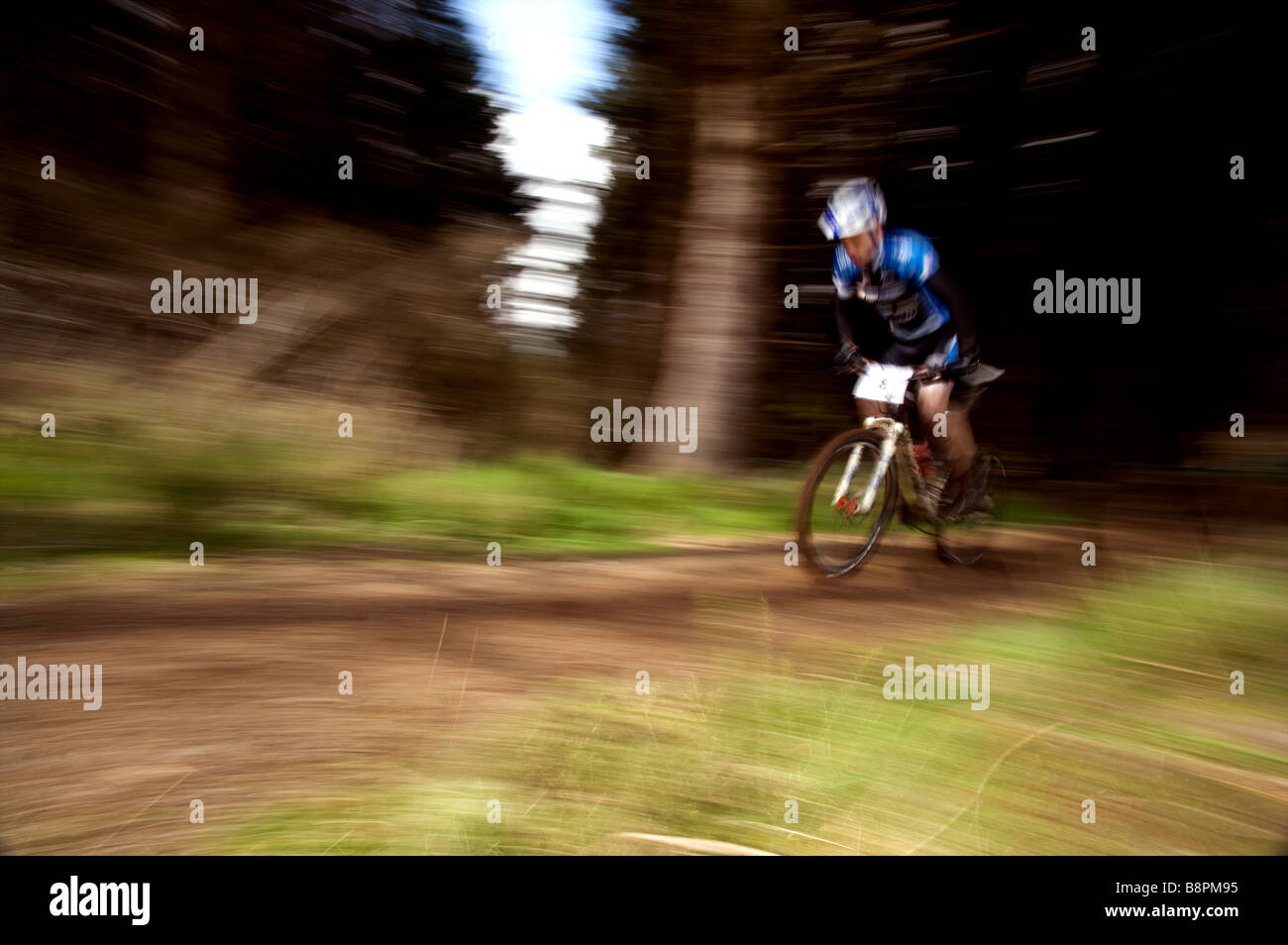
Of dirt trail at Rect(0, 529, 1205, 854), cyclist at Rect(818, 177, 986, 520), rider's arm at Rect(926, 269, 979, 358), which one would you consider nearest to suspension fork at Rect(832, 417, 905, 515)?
cyclist at Rect(818, 177, 986, 520)

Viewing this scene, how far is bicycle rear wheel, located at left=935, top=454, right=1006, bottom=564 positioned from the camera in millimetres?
5680

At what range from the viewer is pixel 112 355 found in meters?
5.24

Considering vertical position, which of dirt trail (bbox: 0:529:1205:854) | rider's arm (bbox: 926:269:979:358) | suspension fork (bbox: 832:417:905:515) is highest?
rider's arm (bbox: 926:269:979:358)

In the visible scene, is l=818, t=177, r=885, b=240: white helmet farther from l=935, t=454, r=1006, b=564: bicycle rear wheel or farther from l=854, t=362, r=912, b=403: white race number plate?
l=935, t=454, r=1006, b=564: bicycle rear wheel

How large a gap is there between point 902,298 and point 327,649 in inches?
141

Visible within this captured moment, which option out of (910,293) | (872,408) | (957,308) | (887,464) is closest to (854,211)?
(910,293)

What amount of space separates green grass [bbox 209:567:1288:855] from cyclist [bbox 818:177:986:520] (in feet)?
6.18

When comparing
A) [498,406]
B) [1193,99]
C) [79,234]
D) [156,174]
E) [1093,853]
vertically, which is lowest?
[1093,853]

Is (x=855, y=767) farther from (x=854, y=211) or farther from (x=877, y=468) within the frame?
(x=854, y=211)

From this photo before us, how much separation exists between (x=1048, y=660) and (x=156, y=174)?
20.5 feet

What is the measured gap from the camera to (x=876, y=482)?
5.09m

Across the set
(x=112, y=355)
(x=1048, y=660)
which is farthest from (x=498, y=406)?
(x=1048, y=660)

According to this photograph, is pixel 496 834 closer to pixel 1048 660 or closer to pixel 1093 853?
pixel 1093 853

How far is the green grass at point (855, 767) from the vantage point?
223 centimetres
